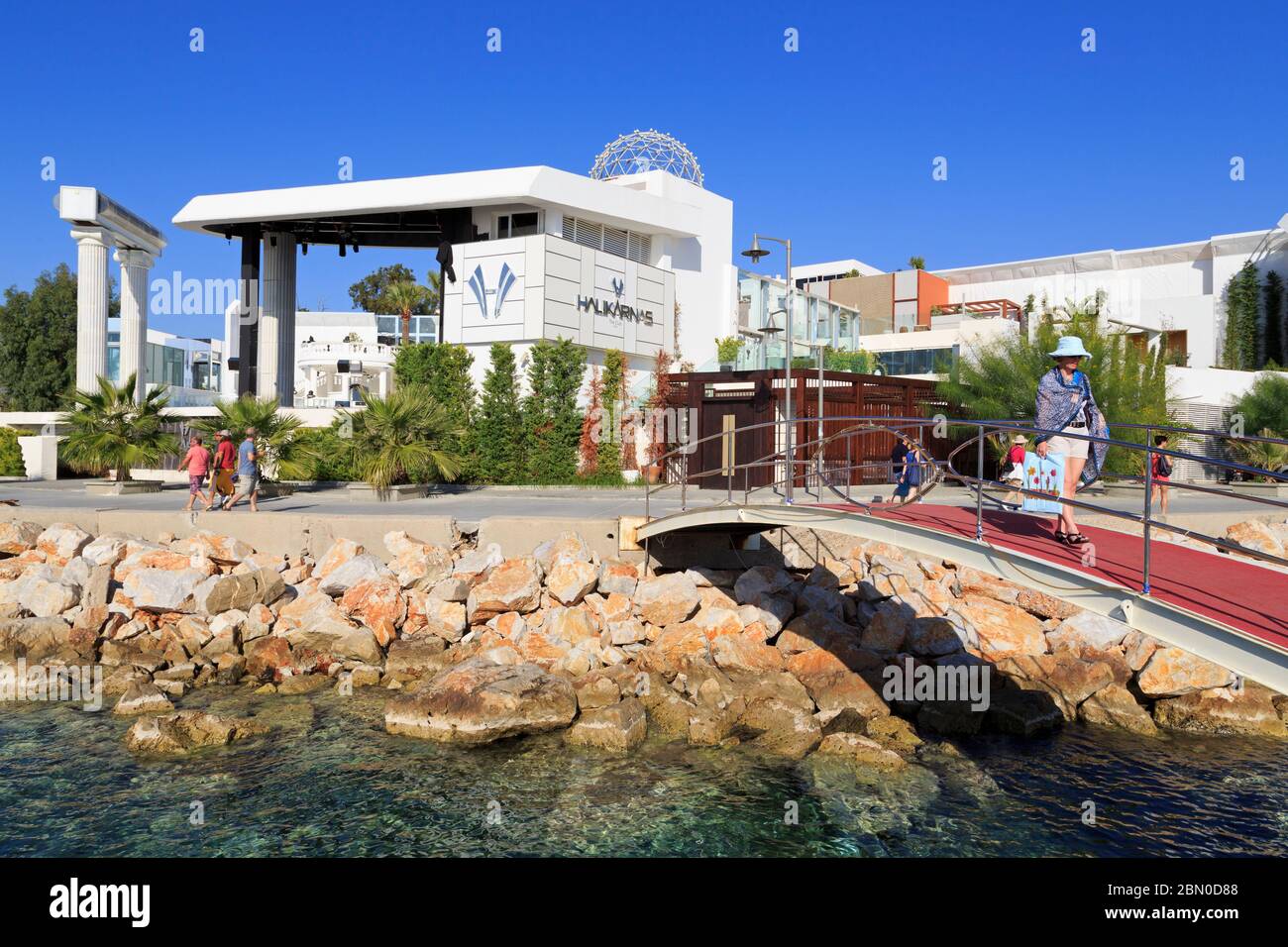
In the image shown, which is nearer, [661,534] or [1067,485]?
[1067,485]

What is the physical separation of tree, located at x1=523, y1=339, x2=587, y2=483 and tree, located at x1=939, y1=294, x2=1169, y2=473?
11.4 m

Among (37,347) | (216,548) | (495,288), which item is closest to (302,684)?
(216,548)

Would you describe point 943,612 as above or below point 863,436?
below

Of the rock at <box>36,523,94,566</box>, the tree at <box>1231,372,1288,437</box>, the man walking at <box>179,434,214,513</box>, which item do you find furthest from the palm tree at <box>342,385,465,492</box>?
the tree at <box>1231,372,1288,437</box>

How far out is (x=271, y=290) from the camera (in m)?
36.2

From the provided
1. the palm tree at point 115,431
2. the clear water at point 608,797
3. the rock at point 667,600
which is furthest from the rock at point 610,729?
the palm tree at point 115,431

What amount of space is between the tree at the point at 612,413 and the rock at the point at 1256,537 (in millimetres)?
17122

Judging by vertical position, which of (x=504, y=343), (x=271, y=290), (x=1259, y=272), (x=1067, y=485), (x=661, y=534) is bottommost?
(x=661, y=534)

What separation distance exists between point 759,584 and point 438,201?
774 inches

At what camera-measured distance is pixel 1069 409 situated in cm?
926

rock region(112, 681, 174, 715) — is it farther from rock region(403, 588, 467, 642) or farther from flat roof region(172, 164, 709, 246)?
flat roof region(172, 164, 709, 246)

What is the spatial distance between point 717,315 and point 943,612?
2115cm

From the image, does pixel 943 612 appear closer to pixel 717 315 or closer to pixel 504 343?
pixel 504 343
